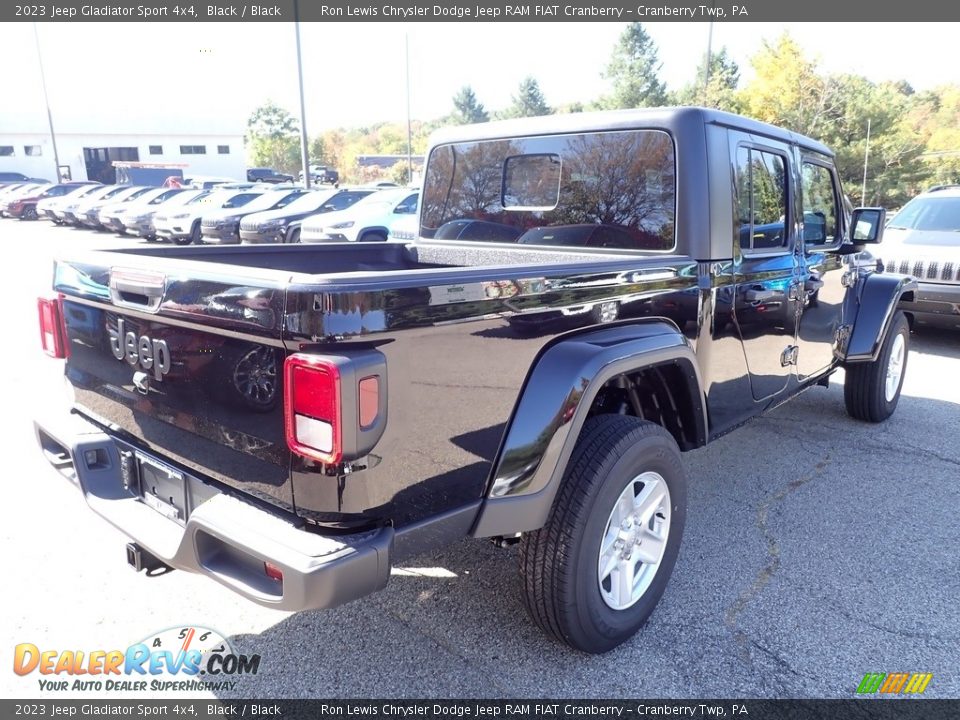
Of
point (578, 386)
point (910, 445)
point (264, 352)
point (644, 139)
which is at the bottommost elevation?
point (910, 445)

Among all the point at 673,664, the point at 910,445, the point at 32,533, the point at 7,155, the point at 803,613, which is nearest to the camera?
the point at 673,664

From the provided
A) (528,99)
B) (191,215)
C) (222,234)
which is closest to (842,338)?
(222,234)

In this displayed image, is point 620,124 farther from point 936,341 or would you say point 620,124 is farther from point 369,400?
point 936,341

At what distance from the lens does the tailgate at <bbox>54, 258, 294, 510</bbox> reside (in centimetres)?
204

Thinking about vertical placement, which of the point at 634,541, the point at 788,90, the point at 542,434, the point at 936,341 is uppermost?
the point at 788,90

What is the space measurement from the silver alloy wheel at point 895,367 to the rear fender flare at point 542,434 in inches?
151

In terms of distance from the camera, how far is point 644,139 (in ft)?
10.8

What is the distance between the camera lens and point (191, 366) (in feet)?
7.43

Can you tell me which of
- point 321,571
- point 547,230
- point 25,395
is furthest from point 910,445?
point 25,395

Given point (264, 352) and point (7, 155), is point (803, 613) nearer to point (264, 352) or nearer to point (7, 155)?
point (264, 352)

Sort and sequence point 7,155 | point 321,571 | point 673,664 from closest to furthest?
1. point 321,571
2. point 673,664
3. point 7,155

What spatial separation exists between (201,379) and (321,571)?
768 mm

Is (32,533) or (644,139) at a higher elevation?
(644,139)

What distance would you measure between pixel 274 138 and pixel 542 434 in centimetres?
7809
